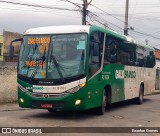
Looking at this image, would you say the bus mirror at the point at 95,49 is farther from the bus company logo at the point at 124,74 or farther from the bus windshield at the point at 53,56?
the bus company logo at the point at 124,74

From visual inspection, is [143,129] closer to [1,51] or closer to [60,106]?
[60,106]

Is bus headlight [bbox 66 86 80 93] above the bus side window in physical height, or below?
below

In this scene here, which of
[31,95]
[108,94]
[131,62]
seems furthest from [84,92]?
[131,62]

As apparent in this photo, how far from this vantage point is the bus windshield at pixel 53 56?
43.0ft

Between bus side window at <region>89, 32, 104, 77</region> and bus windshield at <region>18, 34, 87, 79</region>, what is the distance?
40cm

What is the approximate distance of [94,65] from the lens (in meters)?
13.9

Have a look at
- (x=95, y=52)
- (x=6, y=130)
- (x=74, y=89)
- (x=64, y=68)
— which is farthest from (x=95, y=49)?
(x=6, y=130)

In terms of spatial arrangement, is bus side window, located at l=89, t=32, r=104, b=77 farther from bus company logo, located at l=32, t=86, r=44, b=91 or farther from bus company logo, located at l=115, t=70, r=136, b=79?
bus company logo, located at l=115, t=70, r=136, b=79

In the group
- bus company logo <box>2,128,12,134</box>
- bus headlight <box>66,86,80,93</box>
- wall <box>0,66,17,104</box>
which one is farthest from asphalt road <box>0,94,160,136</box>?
wall <box>0,66,17,104</box>

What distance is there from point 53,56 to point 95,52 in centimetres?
152

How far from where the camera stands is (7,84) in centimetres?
2103

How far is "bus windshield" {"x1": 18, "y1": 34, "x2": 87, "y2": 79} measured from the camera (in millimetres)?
13109

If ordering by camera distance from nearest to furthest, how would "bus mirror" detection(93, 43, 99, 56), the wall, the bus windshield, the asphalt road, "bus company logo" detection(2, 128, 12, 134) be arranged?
1. "bus company logo" detection(2, 128, 12, 134)
2. the asphalt road
3. the bus windshield
4. "bus mirror" detection(93, 43, 99, 56)
5. the wall

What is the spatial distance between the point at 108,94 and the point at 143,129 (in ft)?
13.5
